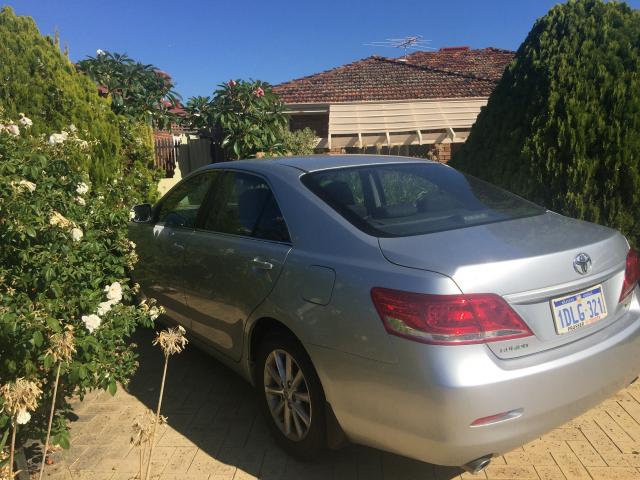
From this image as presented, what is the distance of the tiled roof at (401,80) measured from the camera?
610 inches

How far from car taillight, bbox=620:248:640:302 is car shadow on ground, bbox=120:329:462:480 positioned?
1.26 m

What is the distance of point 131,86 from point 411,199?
8.75 m

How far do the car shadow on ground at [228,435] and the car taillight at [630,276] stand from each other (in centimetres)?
126

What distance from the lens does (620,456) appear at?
2.96 meters

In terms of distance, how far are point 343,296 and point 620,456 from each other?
1.81m

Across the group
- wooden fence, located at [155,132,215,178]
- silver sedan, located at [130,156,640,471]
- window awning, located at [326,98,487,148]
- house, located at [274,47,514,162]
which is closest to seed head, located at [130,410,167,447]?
silver sedan, located at [130,156,640,471]

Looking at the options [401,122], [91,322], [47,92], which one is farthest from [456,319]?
[401,122]

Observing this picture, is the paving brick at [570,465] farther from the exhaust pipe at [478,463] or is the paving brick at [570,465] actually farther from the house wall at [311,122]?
the house wall at [311,122]

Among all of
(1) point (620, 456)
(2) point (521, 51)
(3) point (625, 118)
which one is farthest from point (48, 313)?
(2) point (521, 51)

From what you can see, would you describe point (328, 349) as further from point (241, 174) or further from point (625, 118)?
point (625, 118)

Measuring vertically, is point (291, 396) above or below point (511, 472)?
above

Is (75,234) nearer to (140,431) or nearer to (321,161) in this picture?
(140,431)

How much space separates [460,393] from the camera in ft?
7.07

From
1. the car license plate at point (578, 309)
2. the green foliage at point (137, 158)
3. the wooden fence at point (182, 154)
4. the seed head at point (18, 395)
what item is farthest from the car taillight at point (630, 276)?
the wooden fence at point (182, 154)
